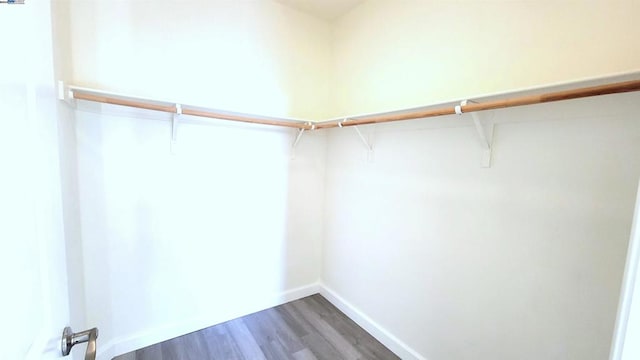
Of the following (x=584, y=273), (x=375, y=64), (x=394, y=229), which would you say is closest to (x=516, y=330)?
(x=584, y=273)

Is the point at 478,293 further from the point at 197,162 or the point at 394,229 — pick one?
the point at 197,162

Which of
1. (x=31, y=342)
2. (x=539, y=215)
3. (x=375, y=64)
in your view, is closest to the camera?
(x=31, y=342)

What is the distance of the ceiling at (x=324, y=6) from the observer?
2.22m

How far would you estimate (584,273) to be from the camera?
1.13 meters

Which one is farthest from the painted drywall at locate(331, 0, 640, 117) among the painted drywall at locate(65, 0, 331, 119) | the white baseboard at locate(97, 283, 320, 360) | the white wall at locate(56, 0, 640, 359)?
the white baseboard at locate(97, 283, 320, 360)

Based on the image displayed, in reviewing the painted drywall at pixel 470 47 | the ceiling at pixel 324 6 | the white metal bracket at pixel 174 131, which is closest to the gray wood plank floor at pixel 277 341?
the white metal bracket at pixel 174 131

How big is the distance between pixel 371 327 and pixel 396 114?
1.65 metres

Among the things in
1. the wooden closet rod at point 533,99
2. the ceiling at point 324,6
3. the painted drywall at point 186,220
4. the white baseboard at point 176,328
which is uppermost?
the ceiling at point 324,6

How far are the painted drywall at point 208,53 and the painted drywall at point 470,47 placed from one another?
0.33 m

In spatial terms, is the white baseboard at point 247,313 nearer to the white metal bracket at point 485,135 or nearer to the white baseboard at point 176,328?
the white baseboard at point 176,328

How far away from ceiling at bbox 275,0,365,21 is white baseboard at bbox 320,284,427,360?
8.41 feet

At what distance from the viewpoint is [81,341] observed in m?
0.64

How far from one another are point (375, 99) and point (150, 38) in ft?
5.35

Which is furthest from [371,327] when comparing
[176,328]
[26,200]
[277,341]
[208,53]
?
[208,53]
